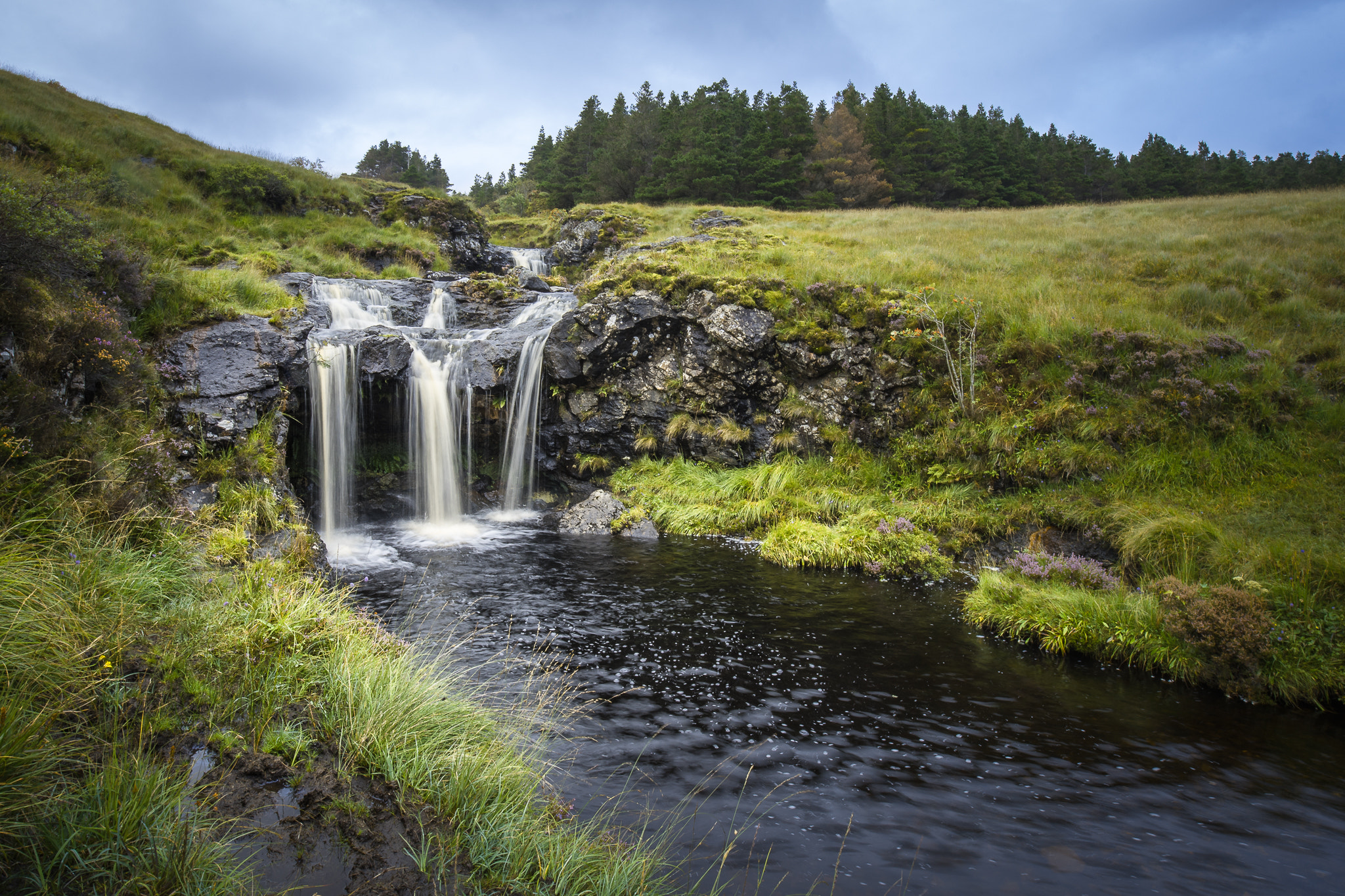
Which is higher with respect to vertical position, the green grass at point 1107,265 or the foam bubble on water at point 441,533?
the green grass at point 1107,265

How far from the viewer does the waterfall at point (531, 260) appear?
2808cm

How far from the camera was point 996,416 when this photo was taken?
473 inches

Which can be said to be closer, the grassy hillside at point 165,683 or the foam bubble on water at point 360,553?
the grassy hillside at point 165,683

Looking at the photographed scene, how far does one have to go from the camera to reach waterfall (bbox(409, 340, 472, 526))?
14.6m

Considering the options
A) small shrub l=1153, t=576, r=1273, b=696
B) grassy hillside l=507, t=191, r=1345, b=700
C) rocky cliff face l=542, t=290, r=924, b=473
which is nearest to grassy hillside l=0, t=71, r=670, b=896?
small shrub l=1153, t=576, r=1273, b=696

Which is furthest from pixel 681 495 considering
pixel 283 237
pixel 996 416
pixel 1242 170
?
pixel 1242 170

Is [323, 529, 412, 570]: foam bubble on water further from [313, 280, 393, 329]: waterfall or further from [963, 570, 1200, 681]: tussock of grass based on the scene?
[963, 570, 1200, 681]: tussock of grass

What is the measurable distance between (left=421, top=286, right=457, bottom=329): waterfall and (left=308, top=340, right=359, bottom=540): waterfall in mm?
4387

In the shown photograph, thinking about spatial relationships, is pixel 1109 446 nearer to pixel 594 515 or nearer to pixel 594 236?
pixel 594 515

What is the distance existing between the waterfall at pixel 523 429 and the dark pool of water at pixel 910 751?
7.10 meters

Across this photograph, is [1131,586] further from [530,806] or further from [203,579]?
[203,579]

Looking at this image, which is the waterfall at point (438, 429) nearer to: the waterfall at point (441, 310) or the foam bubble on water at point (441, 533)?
the foam bubble on water at point (441, 533)

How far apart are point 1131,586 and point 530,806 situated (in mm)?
8811

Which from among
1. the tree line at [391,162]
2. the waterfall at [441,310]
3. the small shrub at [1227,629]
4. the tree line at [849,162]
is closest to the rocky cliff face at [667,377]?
the waterfall at [441,310]
